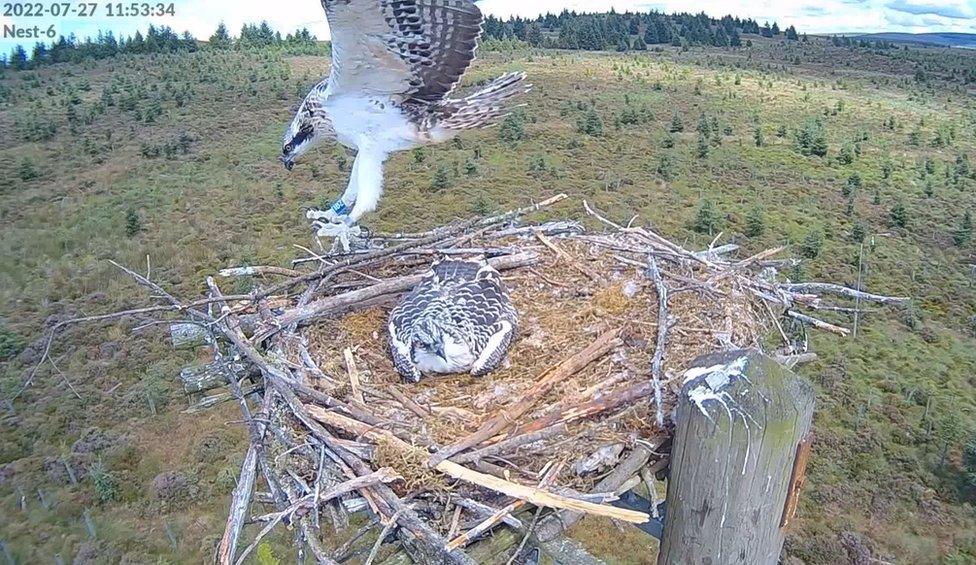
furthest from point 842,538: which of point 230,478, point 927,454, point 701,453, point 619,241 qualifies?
point 230,478

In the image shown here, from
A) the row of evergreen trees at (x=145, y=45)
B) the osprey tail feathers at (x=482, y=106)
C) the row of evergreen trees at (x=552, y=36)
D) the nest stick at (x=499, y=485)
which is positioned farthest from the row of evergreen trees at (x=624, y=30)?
the nest stick at (x=499, y=485)

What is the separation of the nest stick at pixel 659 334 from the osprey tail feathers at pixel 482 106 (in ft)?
4.65

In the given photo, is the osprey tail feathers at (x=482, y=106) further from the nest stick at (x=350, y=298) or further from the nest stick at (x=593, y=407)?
the nest stick at (x=593, y=407)

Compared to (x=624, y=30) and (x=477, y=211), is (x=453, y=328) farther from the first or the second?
(x=624, y=30)

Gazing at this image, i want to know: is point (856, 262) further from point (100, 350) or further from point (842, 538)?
point (100, 350)

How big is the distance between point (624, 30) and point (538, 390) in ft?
131

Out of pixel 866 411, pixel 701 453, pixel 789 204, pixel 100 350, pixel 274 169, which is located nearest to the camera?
pixel 701 453

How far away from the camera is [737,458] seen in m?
1.72

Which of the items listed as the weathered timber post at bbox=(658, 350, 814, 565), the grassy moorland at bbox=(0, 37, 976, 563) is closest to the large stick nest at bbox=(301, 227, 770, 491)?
the weathered timber post at bbox=(658, 350, 814, 565)

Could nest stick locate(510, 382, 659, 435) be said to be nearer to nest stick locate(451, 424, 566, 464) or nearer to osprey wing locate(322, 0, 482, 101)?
nest stick locate(451, 424, 566, 464)

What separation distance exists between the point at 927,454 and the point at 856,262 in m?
3.79

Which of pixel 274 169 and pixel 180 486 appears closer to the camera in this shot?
pixel 180 486

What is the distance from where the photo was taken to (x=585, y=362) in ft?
10.0

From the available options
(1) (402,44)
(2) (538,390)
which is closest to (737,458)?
(2) (538,390)
